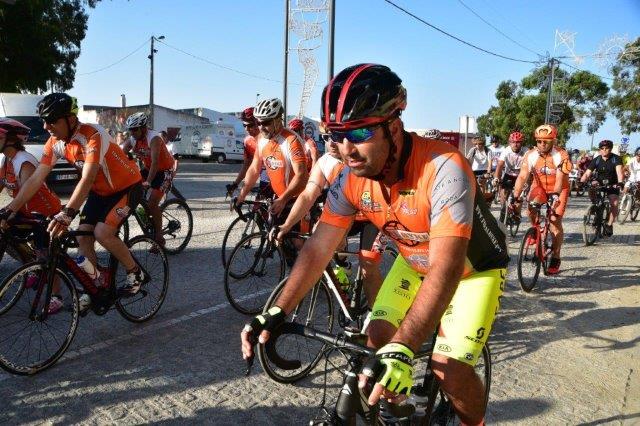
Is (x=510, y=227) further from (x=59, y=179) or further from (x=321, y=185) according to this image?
(x=59, y=179)

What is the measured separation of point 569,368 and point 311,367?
7.32ft

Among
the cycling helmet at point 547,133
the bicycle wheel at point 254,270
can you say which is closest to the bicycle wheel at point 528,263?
the cycling helmet at point 547,133

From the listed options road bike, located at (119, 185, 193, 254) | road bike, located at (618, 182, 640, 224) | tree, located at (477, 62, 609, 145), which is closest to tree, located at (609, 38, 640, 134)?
tree, located at (477, 62, 609, 145)

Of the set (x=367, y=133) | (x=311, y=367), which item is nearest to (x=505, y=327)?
(x=311, y=367)

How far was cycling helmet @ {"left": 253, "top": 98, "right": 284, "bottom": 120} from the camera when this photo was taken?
5.95 meters

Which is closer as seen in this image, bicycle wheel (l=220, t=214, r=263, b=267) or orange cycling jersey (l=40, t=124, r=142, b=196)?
orange cycling jersey (l=40, t=124, r=142, b=196)

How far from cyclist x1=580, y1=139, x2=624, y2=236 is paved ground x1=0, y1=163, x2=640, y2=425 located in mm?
5430

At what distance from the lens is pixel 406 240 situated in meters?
2.60

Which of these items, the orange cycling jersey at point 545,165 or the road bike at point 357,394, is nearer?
the road bike at point 357,394

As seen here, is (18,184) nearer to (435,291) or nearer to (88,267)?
(88,267)

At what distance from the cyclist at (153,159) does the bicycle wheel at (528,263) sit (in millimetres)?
4939

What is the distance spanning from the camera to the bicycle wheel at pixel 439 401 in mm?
2467

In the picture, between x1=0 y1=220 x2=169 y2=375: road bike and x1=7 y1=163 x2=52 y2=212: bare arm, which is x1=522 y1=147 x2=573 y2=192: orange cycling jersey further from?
x1=7 y1=163 x2=52 y2=212: bare arm

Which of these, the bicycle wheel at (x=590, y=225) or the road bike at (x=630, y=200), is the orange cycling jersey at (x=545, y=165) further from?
the road bike at (x=630, y=200)
